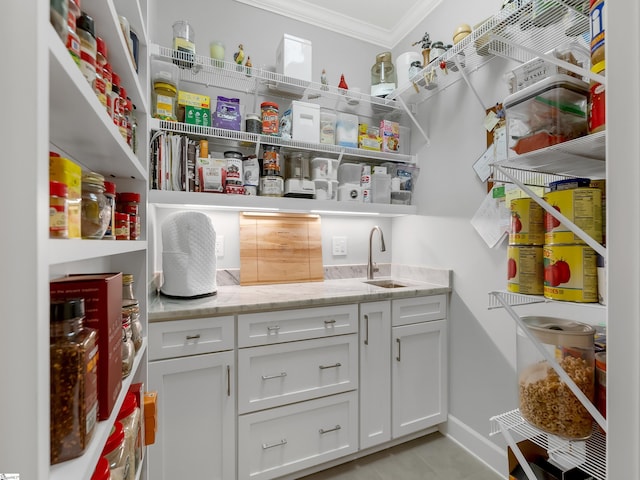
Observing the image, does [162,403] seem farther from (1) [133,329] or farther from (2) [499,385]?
(2) [499,385]

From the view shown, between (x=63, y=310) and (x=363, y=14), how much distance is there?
265 cm

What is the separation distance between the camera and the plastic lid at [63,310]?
1.54ft

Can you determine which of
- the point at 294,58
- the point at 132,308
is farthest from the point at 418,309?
the point at 294,58

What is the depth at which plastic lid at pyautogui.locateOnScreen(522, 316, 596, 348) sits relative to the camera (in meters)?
0.83

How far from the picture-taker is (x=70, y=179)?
0.47 metres

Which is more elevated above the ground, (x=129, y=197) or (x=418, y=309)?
(x=129, y=197)

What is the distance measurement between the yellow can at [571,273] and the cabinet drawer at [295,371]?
3.38 feet

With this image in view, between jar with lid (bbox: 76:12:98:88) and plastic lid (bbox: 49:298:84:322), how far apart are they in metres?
0.41

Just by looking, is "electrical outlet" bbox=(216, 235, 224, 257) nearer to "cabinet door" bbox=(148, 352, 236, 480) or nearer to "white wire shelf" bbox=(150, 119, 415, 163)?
"white wire shelf" bbox=(150, 119, 415, 163)

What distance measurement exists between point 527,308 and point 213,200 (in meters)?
1.75

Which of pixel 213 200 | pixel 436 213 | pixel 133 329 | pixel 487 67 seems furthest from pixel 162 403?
pixel 487 67

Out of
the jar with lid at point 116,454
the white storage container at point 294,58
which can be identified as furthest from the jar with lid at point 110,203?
the white storage container at point 294,58

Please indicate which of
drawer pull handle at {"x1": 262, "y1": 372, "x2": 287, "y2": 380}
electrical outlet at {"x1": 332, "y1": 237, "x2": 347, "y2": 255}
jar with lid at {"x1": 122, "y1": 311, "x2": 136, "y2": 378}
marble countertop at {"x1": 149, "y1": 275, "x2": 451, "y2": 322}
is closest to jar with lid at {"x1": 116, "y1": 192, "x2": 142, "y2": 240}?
jar with lid at {"x1": 122, "y1": 311, "x2": 136, "y2": 378}

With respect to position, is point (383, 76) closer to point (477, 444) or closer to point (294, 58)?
point (294, 58)
